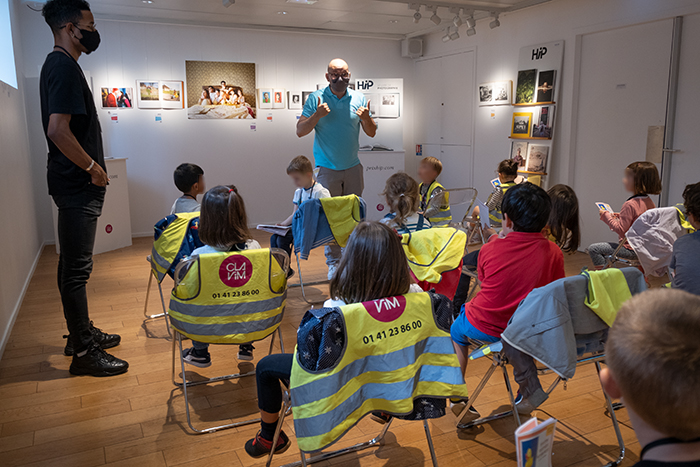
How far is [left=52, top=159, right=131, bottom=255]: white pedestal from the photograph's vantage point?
6.59 metres

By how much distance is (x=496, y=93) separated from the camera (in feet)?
24.7

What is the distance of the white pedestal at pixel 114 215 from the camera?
21.6ft

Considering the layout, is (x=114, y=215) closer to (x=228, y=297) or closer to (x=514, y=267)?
(x=228, y=297)

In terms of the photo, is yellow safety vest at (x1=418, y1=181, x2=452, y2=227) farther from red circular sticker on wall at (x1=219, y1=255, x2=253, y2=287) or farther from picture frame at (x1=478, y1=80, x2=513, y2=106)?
picture frame at (x1=478, y1=80, x2=513, y2=106)

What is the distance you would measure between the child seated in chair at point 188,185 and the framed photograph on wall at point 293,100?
4835 millimetres

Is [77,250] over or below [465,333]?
over

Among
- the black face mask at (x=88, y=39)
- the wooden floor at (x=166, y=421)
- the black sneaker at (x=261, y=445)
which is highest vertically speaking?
the black face mask at (x=88, y=39)

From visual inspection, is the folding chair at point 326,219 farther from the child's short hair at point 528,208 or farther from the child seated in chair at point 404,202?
the child's short hair at point 528,208

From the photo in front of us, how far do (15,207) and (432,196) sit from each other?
3.69 metres

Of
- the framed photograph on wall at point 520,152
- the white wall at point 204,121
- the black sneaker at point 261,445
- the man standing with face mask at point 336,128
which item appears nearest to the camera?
the black sneaker at point 261,445

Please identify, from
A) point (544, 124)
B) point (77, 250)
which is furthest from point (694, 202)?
point (544, 124)

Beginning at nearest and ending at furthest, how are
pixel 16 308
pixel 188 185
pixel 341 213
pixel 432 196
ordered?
pixel 188 185, pixel 341 213, pixel 16 308, pixel 432 196

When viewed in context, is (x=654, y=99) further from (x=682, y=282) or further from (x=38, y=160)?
(x=38, y=160)

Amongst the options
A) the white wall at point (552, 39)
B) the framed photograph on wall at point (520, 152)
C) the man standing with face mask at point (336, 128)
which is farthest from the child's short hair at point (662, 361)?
the framed photograph on wall at point (520, 152)
